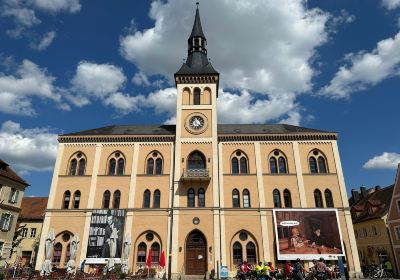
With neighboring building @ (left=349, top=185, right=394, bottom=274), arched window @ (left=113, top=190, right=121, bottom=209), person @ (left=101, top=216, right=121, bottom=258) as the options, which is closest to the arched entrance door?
person @ (left=101, top=216, right=121, bottom=258)

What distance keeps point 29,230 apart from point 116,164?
2162 centimetres

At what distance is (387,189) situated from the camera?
43.4 metres

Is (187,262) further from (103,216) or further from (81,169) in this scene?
(81,169)

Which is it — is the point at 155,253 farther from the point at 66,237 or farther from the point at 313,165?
the point at 313,165

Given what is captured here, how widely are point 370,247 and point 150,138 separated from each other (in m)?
32.0

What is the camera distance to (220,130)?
37719 millimetres

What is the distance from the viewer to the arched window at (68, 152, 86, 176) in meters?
34.3

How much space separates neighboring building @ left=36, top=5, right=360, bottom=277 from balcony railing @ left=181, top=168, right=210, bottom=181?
105mm

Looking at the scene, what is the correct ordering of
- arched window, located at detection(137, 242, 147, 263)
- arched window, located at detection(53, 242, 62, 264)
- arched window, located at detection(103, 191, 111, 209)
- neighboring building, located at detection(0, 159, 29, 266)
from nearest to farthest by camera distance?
arched window, located at detection(137, 242, 147, 263) → arched window, located at detection(53, 242, 62, 264) → arched window, located at detection(103, 191, 111, 209) → neighboring building, located at detection(0, 159, 29, 266)

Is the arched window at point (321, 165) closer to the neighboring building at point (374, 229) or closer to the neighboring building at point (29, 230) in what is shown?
the neighboring building at point (374, 229)

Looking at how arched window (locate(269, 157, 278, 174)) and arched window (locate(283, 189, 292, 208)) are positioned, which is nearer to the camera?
arched window (locate(283, 189, 292, 208))

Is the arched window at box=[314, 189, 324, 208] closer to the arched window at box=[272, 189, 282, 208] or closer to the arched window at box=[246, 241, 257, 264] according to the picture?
the arched window at box=[272, 189, 282, 208]

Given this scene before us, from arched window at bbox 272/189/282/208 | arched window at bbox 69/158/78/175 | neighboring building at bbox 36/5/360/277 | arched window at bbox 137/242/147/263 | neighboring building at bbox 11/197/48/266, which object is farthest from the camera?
neighboring building at bbox 11/197/48/266

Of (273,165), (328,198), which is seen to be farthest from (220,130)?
(328,198)
